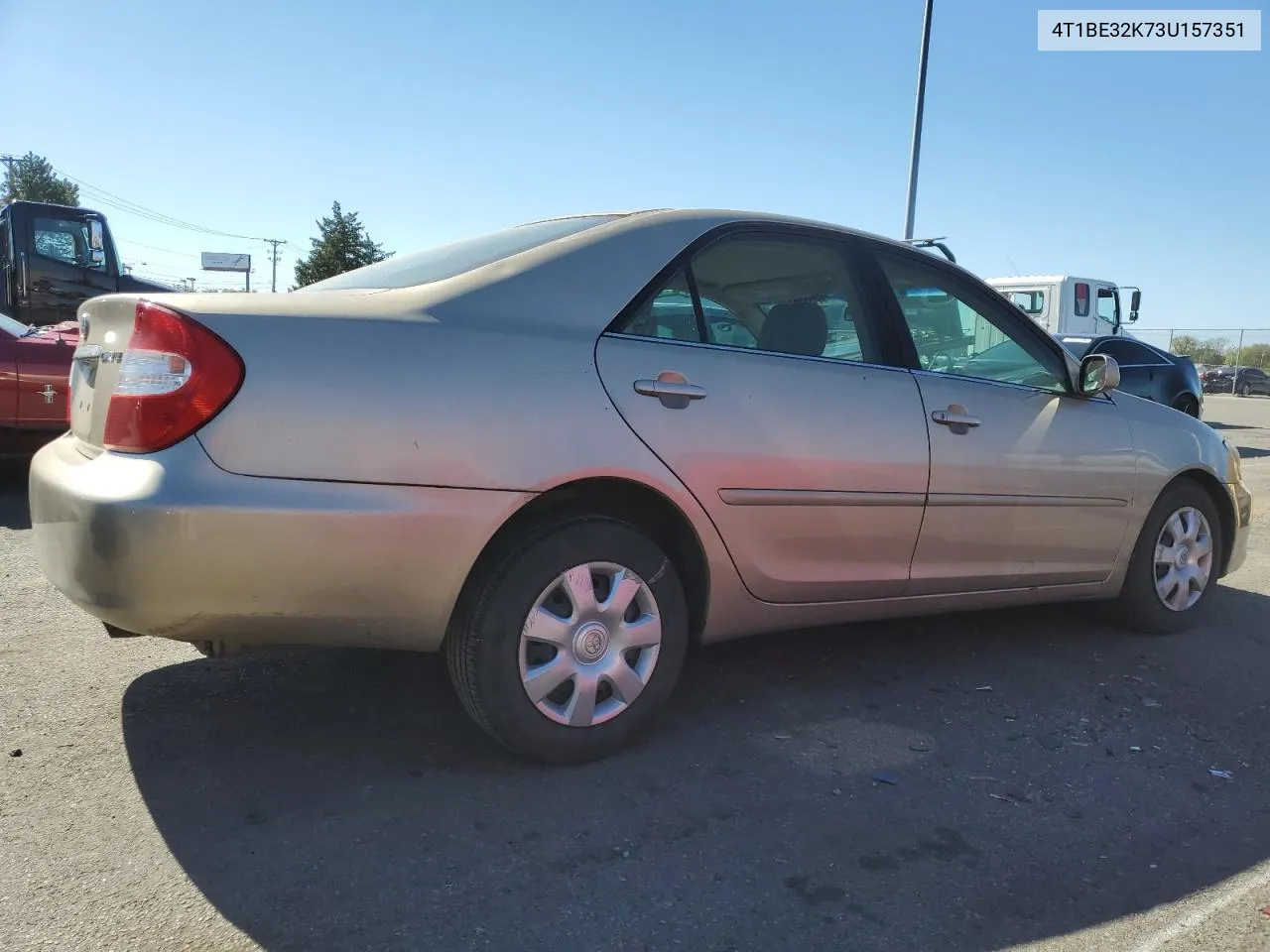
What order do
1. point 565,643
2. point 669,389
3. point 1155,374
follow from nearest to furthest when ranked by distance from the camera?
point 565,643, point 669,389, point 1155,374

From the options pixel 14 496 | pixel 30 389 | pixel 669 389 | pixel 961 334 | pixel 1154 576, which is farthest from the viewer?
pixel 14 496

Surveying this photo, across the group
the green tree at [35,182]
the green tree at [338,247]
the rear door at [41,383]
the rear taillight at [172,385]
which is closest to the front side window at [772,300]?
the rear taillight at [172,385]

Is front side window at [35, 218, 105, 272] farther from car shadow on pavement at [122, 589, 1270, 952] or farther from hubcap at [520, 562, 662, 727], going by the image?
hubcap at [520, 562, 662, 727]

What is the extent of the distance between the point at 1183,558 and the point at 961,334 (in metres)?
1.66

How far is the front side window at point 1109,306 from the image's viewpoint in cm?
1809

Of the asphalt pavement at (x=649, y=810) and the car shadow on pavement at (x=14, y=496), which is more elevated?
the car shadow on pavement at (x=14, y=496)

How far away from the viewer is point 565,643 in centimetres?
281

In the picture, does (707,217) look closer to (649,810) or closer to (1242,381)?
(649,810)

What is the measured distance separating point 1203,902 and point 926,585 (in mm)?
1464

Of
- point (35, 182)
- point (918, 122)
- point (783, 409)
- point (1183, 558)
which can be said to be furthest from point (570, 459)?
point (35, 182)

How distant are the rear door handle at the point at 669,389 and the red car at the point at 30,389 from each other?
210 inches

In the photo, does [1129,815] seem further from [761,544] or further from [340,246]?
[340,246]

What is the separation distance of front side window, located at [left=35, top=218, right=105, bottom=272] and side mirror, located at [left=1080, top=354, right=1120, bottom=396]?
1493cm

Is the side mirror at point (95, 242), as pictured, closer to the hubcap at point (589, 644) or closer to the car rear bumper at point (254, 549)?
the car rear bumper at point (254, 549)
